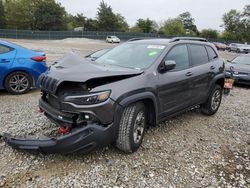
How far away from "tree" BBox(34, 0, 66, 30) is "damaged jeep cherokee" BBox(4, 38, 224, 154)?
6445cm

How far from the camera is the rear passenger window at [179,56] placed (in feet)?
15.6

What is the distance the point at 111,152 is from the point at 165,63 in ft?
5.24

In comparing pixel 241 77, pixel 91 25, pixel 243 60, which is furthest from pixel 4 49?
pixel 91 25

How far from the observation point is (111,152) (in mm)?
4051

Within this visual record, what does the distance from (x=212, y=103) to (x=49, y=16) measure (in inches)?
2534

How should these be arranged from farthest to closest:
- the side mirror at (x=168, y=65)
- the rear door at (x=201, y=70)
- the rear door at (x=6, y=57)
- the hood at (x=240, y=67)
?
1. the hood at (x=240, y=67)
2. the rear door at (x=6, y=57)
3. the rear door at (x=201, y=70)
4. the side mirror at (x=168, y=65)

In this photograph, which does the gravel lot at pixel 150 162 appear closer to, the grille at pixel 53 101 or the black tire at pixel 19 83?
the grille at pixel 53 101

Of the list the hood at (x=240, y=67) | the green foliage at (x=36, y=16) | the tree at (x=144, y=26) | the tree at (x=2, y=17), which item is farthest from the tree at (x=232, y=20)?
the hood at (x=240, y=67)

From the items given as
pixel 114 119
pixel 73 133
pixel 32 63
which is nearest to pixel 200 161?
pixel 114 119

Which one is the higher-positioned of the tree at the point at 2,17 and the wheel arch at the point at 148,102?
the tree at the point at 2,17

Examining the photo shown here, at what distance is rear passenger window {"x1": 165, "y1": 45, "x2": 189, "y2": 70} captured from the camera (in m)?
4.74

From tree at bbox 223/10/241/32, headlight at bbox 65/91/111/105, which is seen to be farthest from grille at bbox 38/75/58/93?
tree at bbox 223/10/241/32

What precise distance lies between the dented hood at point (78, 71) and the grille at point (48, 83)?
56 millimetres

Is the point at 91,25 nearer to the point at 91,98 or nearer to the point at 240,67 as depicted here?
the point at 240,67
